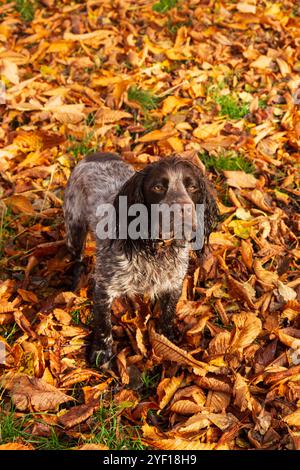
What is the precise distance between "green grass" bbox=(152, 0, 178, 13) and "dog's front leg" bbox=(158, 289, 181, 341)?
504 cm

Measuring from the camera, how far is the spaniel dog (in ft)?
12.1

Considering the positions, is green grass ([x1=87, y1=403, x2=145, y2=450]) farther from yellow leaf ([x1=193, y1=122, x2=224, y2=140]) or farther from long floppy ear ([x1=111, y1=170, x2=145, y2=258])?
yellow leaf ([x1=193, y1=122, x2=224, y2=140])

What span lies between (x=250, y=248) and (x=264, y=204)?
0.62m

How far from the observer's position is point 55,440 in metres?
3.54

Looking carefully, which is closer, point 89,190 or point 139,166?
point 89,190

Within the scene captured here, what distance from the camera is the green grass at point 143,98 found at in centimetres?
643

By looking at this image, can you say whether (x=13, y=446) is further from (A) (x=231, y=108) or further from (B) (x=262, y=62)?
(B) (x=262, y=62)

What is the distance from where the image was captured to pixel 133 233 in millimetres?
3902

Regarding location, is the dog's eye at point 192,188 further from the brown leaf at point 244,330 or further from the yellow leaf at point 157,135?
the yellow leaf at point 157,135

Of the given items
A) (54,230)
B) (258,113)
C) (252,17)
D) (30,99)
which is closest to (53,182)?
(54,230)

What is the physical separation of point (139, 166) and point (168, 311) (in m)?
1.90

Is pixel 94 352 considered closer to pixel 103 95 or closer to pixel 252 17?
pixel 103 95

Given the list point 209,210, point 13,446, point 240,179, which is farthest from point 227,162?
point 13,446

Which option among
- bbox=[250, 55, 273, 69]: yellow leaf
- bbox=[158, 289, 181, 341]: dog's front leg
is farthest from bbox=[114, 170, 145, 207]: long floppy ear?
bbox=[250, 55, 273, 69]: yellow leaf
